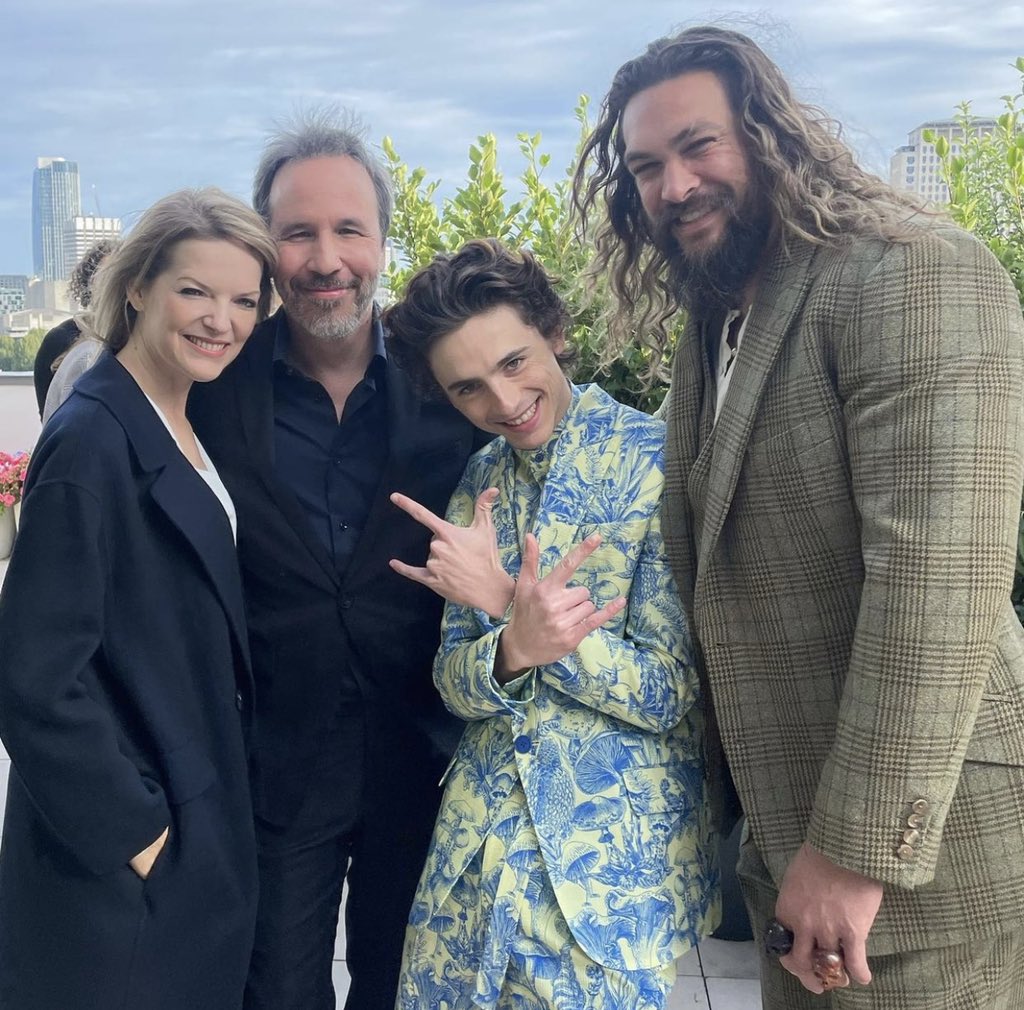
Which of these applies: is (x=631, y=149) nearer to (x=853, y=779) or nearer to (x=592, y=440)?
(x=592, y=440)

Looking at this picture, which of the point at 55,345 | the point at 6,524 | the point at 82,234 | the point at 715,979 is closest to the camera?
the point at 715,979

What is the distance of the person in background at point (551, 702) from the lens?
1.38 meters

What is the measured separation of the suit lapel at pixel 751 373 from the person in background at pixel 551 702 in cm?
14

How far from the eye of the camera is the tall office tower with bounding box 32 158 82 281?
13.4ft

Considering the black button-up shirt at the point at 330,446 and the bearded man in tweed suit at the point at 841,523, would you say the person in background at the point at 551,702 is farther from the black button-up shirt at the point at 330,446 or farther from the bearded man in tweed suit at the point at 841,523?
the black button-up shirt at the point at 330,446

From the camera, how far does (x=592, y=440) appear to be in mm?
1552

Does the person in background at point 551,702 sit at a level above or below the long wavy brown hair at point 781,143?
below

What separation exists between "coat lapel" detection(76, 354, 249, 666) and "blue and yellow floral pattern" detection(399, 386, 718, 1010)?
373 millimetres

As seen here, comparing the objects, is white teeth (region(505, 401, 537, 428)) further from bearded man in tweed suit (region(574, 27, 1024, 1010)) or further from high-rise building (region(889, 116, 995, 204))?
high-rise building (region(889, 116, 995, 204))

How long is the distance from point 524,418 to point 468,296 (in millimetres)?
217

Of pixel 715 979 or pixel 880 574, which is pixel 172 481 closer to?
pixel 880 574

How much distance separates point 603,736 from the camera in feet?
4.75

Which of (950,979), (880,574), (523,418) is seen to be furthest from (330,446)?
(950,979)

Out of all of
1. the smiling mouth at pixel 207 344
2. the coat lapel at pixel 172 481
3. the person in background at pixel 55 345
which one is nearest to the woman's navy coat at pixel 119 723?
the coat lapel at pixel 172 481
